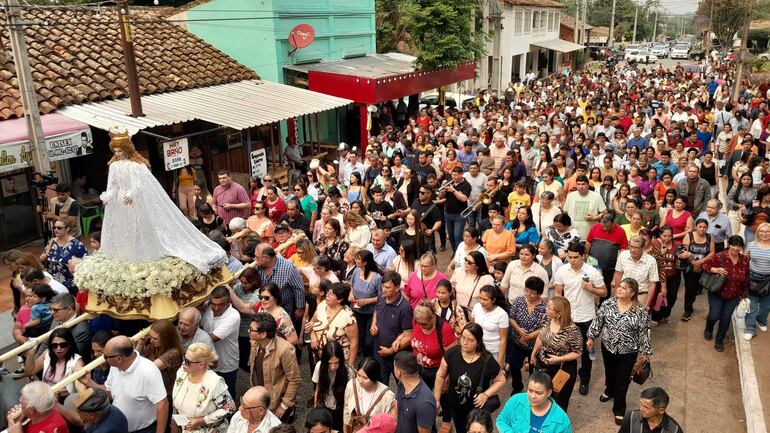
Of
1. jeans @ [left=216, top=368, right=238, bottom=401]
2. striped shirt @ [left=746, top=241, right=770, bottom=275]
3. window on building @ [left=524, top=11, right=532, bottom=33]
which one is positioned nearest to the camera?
jeans @ [left=216, top=368, right=238, bottom=401]

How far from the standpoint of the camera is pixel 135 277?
17.6 ft

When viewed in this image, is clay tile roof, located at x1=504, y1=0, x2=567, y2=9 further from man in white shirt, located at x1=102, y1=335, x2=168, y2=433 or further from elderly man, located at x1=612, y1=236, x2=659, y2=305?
man in white shirt, located at x1=102, y1=335, x2=168, y2=433

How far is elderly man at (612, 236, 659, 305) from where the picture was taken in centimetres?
684

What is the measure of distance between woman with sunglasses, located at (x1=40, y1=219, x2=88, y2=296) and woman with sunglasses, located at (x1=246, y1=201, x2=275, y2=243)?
205 centimetres

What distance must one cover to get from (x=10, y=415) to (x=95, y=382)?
2.68ft

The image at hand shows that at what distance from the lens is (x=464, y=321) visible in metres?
5.72

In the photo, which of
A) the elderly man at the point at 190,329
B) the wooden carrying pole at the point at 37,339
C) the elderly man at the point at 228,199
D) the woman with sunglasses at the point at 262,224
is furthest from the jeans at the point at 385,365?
the elderly man at the point at 228,199

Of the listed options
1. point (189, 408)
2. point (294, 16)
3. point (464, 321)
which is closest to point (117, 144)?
point (189, 408)

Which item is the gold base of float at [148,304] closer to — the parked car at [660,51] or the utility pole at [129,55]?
the utility pole at [129,55]

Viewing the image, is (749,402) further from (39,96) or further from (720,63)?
(720,63)

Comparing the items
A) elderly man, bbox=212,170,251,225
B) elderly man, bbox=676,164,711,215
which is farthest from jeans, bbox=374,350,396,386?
elderly man, bbox=676,164,711,215

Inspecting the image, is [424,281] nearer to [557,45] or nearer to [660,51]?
[557,45]

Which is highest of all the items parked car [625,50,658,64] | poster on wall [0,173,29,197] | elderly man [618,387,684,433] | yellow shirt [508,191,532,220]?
elderly man [618,387,684,433]

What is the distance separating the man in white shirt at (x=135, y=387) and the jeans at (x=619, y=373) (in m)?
3.94
